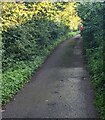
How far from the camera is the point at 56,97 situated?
11344 mm

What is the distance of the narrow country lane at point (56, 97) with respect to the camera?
9500mm

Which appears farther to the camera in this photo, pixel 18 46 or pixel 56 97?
pixel 18 46

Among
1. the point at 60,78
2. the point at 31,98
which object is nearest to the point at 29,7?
the point at 60,78

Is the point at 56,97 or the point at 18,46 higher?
the point at 18,46

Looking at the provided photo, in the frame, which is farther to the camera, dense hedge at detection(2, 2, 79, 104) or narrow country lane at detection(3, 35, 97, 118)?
dense hedge at detection(2, 2, 79, 104)

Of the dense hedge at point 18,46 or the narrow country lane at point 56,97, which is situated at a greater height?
the dense hedge at point 18,46

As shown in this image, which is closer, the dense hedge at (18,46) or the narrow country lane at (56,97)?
the narrow country lane at (56,97)

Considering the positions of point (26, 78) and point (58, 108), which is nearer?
point (58, 108)

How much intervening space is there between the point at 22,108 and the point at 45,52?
13.0 meters

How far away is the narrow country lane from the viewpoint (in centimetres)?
950

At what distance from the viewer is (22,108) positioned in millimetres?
10109

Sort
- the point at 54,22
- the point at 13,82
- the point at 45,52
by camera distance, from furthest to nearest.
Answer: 1. the point at 54,22
2. the point at 45,52
3. the point at 13,82

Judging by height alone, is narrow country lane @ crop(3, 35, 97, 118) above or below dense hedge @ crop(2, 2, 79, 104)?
below

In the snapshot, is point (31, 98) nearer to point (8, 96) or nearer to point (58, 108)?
point (8, 96)
